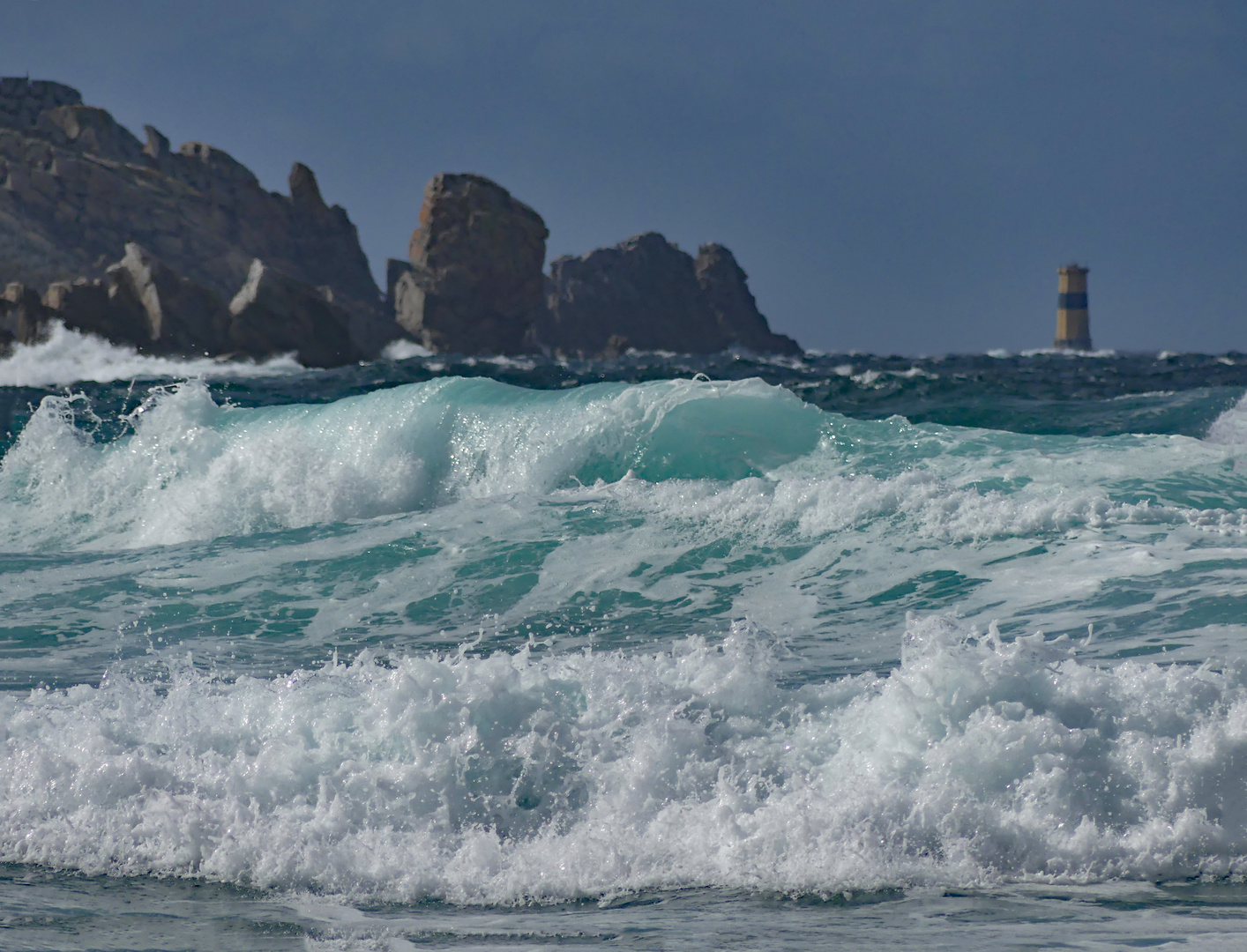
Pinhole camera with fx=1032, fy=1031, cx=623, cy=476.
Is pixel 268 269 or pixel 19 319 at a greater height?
pixel 268 269

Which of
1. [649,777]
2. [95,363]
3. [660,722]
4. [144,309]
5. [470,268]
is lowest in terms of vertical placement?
[649,777]

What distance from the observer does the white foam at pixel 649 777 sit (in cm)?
353

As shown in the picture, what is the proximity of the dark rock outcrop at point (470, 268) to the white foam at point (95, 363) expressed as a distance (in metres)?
26.0

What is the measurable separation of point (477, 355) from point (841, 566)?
69.4 m

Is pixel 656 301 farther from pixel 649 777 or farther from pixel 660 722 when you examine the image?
pixel 649 777

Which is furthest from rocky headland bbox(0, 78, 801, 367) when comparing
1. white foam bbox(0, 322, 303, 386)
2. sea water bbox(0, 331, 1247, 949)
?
sea water bbox(0, 331, 1247, 949)

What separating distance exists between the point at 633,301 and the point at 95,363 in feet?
239

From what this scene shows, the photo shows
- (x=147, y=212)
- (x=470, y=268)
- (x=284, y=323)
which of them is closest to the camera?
(x=284, y=323)

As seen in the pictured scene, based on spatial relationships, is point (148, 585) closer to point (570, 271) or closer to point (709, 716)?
point (709, 716)

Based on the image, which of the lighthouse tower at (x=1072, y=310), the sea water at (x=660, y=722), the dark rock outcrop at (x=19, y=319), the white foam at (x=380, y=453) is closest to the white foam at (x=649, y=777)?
the sea water at (x=660, y=722)

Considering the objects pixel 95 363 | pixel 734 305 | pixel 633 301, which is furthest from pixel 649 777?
pixel 734 305

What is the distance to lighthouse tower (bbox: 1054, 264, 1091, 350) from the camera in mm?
88438

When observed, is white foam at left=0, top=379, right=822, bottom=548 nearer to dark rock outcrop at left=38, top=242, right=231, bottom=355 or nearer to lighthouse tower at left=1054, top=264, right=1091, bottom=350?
dark rock outcrop at left=38, top=242, right=231, bottom=355

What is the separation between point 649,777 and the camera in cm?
396
